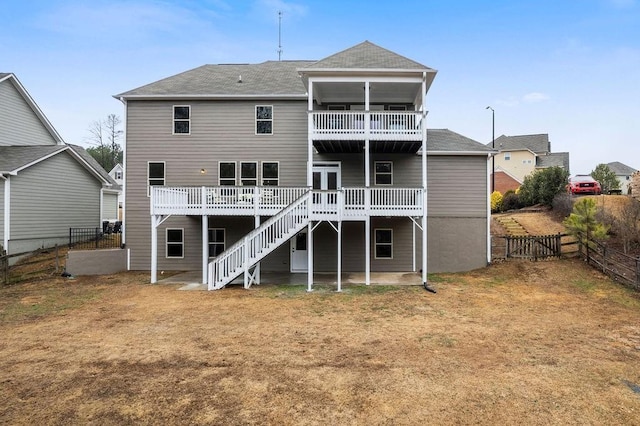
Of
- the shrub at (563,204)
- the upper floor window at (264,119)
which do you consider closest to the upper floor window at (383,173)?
the upper floor window at (264,119)

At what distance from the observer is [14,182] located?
17047mm

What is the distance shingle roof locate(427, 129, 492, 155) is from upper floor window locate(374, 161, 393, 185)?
1.93 meters

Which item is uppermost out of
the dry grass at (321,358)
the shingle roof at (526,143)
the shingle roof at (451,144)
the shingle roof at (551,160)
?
the shingle roof at (526,143)

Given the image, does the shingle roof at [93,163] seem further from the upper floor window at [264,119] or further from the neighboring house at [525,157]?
the neighboring house at [525,157]

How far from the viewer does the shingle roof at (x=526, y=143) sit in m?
49.3

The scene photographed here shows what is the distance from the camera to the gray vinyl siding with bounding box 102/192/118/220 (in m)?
25.6

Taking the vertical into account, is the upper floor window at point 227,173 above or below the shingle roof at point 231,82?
below

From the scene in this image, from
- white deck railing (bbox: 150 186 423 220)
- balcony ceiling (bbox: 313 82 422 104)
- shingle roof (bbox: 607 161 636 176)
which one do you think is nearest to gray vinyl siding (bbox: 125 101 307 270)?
balcony ceiling (bbox: 313 82 422 104)

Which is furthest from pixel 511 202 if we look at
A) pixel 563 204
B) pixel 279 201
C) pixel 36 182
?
pixel 36 182

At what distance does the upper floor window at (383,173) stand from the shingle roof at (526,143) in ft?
130

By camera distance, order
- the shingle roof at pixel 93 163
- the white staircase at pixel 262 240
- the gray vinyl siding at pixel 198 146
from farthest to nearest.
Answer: the shingle roof at pixel 93 163, the gray vinyl siding at pixel 198 146, the white staircase at pixel 262 240

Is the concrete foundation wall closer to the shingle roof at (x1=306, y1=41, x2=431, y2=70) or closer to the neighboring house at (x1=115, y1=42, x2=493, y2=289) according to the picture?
the neighboring house at (x1=115, y1=42, x2=493, y2=289)

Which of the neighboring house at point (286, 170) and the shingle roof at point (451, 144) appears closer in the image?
the shingle roof at point (451, 144)

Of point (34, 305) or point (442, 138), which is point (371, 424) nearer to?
point (34, 305)
